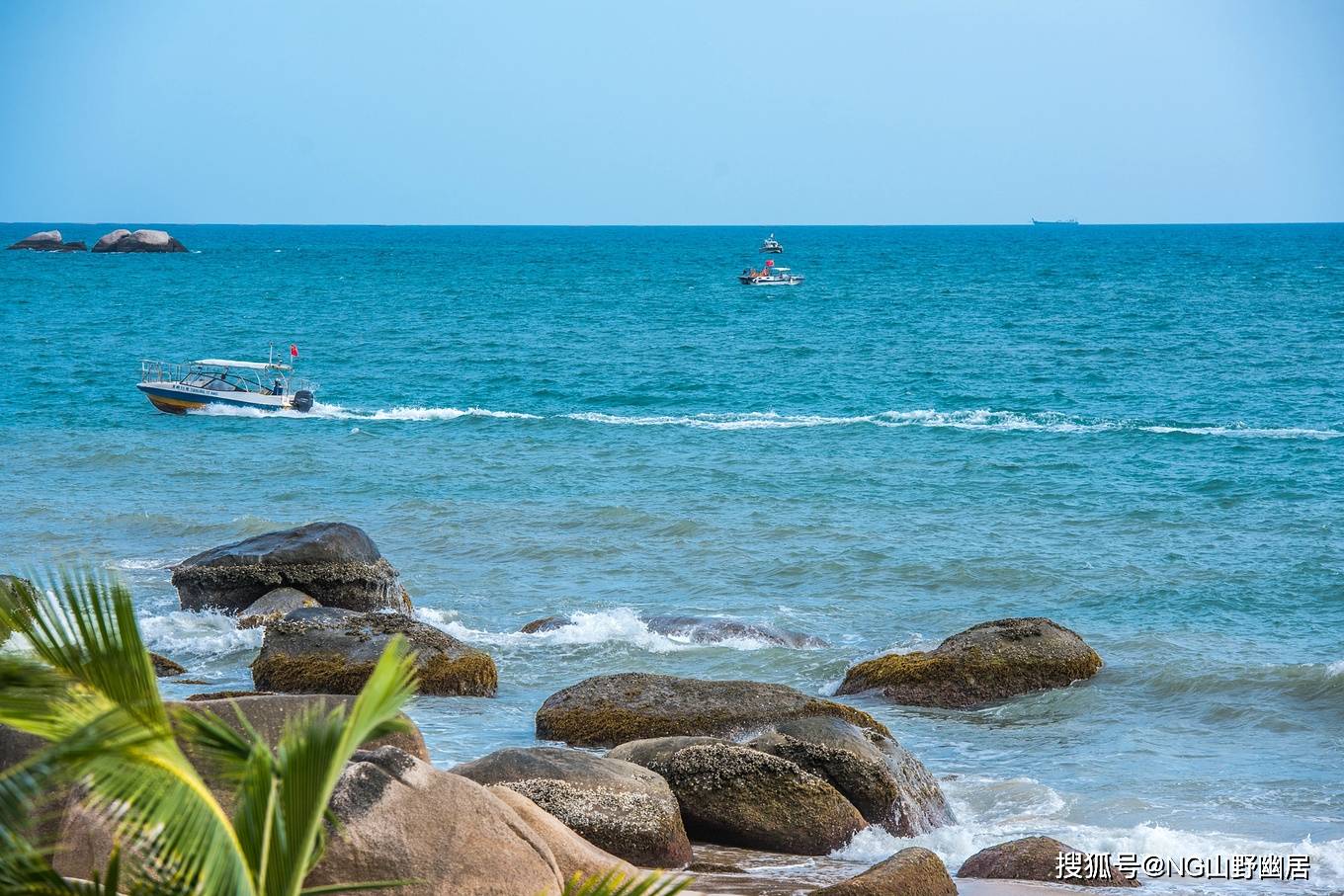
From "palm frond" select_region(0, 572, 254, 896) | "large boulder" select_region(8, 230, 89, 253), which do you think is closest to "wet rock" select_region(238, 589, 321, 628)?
"palm frond" select_region(0, 572, 254, 896)

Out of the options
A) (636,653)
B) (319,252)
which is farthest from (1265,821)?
(319,252)

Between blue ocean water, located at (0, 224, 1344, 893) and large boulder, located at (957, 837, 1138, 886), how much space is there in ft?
2.15

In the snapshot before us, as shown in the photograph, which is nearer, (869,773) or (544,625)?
(869,773)

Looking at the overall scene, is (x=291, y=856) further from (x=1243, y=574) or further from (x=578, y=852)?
(x=1243, y=574)

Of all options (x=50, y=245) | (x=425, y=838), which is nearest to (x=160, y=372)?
(x=425, y=838)

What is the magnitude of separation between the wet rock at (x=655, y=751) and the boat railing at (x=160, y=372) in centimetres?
3338

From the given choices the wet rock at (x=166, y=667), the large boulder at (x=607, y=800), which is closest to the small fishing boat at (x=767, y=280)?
the wet rock at (x=166, y=667)

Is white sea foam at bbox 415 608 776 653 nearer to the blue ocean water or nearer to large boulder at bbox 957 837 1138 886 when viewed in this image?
the blue ocean water

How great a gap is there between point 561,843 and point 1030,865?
3623mm

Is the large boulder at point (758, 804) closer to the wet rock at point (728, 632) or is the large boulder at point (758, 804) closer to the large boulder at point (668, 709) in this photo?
the large boulder at point (668, 709)

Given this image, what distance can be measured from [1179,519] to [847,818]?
16.4m

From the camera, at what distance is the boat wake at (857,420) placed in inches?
1451

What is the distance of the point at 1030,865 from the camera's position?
394 inches

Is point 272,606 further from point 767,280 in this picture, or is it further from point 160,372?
point 767,280
